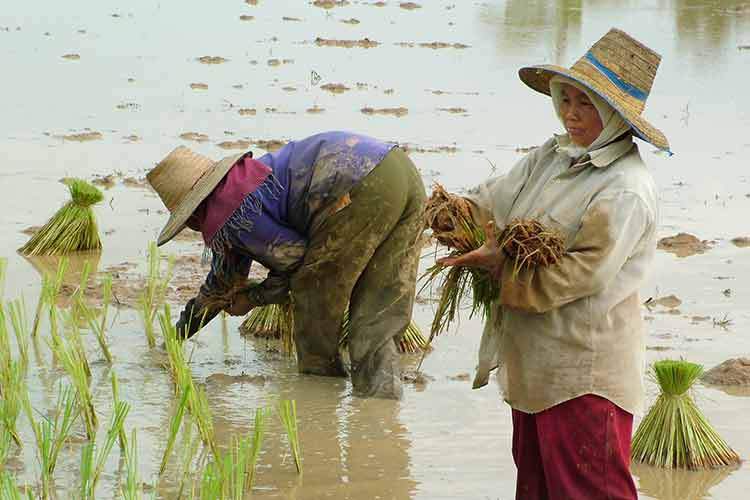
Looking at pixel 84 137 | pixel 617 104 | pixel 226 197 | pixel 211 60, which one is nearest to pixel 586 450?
pixel 617 104

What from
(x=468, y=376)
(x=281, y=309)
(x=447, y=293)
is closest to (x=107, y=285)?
(x=281, y=309)

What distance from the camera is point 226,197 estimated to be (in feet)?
15.3

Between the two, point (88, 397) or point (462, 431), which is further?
point (462, 431)

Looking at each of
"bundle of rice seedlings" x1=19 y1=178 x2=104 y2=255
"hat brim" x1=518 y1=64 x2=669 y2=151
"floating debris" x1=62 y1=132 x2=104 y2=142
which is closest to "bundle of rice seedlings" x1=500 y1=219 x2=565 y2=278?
"hat brim" x1=518 y1=64 x2=669 y2=151

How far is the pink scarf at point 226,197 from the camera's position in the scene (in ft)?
15.3

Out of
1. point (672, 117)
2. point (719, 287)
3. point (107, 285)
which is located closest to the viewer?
point (107, 285)

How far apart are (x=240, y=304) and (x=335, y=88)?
22.7ft

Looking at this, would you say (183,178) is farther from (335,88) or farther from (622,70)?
(335,88)

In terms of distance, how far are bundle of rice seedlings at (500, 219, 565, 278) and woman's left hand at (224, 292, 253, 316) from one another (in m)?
1.98

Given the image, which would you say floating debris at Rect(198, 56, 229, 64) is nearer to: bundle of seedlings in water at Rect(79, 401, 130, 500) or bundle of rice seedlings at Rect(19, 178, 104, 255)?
bundle of rice seedlings at Rect(19, 178, 104, 255)

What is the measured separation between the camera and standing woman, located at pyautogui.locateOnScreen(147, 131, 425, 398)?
4734 millimetres

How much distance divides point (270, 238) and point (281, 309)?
0.81 metres

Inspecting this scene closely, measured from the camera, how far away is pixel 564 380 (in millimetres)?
3389

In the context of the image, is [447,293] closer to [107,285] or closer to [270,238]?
[270,238]
